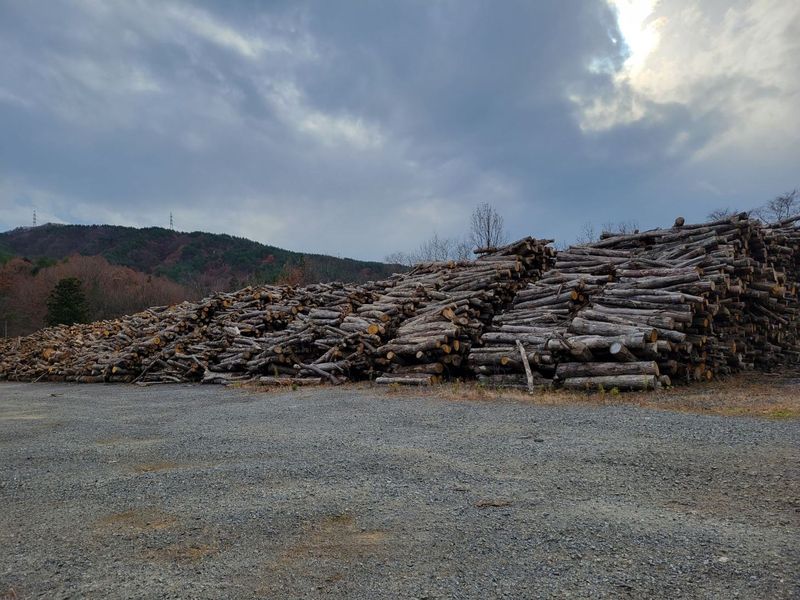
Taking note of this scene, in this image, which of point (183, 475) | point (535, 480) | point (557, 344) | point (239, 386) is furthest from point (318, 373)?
point (535, 480)

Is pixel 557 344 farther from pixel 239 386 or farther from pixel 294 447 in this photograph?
pixel 239 386

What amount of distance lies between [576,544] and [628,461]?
81.8 inches

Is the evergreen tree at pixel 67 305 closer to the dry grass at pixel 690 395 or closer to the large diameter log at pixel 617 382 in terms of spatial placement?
the dry grass at pixel 690 395

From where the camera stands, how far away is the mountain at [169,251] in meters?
76.4

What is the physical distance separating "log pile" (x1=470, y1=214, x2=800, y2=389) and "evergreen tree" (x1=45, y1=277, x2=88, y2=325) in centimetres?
3946

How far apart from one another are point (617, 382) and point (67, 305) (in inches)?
1717

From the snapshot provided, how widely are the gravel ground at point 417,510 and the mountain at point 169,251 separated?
63.9 m

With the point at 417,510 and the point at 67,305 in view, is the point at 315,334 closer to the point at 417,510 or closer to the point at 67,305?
the point at 417,510

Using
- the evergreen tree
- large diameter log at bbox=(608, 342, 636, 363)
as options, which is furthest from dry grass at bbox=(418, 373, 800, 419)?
the evergreen tree

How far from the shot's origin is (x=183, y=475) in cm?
511

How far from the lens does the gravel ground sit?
286 cm

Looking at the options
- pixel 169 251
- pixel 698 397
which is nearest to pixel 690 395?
pixel 698 397

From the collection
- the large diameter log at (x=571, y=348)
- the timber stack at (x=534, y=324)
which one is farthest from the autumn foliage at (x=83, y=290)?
the large diameter log at (x=571, y=348)

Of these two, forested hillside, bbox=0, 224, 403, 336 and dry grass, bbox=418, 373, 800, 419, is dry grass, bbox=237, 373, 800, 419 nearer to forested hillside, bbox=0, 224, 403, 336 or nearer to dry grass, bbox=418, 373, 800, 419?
dry grass, bbox=418, 373, 800, 419
